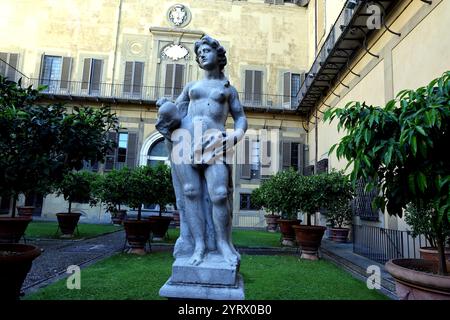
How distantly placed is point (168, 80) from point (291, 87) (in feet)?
22.9

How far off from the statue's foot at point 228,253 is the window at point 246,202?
1605 cm

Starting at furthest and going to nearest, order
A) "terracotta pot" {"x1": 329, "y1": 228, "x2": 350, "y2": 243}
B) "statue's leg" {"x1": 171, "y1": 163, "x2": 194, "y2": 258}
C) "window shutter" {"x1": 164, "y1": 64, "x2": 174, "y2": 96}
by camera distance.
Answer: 1. "window shutter" {"x1": 164, "y1": 64, "x2": 174, "y2": 96}
2. "terracotta pot" {"x1": 329, "y1": 228, "x2": 350, "y2": 243}
3. "statue's leg" {"x1": 171, "y1": 163, "x2": 194, "y2": 258}

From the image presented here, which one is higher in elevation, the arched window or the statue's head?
the arched window

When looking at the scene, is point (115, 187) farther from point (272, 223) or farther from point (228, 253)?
point (272, 223)

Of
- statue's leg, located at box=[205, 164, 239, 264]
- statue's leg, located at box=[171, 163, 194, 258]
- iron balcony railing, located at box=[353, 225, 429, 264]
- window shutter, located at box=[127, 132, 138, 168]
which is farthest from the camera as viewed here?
window shutter, located at box=[127, 132, 138, 168]

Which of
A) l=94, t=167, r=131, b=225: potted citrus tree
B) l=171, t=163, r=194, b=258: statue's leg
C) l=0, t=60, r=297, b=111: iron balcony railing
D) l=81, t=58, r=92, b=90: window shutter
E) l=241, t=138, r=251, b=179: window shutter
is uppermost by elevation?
l=81, t=58, r=92, b=90: window shutter

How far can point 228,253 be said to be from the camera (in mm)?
2842

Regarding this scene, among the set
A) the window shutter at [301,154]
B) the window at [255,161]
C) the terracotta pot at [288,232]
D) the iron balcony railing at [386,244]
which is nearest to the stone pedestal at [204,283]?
the iron balcony railing at [386,244]

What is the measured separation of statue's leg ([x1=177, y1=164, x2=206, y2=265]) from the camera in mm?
2924

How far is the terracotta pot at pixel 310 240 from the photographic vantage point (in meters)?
7.97

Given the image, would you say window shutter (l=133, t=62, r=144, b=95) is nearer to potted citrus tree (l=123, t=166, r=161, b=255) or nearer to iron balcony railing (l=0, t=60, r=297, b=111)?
iron balcony railing (l=0, t=60, r=297, b=111)

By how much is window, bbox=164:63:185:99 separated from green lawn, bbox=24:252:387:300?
1357 cm

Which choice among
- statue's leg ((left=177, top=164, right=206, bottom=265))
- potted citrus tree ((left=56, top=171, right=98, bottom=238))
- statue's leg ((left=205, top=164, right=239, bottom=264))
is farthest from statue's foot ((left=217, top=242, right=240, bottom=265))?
potted citrus tree ((left=56, top=171, right=98, bottom=238))

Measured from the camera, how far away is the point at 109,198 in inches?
340
